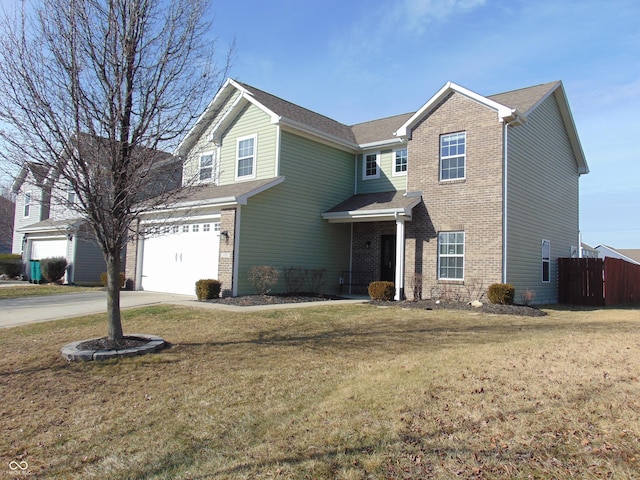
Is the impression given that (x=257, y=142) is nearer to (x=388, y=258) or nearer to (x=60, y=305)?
(x=388, y=258)

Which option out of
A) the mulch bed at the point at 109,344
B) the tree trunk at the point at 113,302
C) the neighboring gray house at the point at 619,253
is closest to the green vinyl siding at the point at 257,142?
the tree trunk at the point at 113,302

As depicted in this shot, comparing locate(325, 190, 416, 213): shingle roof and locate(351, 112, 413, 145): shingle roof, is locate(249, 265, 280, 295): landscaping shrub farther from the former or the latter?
locate(351, 112, 413, 145): shingle roof

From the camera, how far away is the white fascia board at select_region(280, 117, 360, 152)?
55.0ft

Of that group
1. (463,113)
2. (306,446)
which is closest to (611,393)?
(306,446)

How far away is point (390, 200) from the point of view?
1692 cm

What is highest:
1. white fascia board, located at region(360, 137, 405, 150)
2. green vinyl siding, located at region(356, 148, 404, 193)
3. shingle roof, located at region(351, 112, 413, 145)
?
shingle roof, located at region(351, 112, 413, 145)

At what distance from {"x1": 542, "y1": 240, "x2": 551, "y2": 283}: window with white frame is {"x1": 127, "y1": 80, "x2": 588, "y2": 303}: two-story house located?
0.07 m

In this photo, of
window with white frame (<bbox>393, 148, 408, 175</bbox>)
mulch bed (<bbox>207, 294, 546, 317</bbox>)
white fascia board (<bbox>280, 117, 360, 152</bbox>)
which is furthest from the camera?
window with white frame (<bbox>393, 148, 408, 175</bbox>)

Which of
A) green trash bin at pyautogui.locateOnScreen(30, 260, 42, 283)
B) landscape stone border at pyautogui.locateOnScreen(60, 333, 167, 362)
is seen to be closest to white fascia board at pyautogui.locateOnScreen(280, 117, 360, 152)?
landscape stone border at pyautogui.locateOnScreen(60, 333, 167, 362)

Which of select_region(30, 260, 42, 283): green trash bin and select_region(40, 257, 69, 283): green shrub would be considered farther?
select_region(30, 260, 42, 283): green trash bin

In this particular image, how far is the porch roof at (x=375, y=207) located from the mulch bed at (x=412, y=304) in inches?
115

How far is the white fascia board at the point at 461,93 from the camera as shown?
14.2 meters

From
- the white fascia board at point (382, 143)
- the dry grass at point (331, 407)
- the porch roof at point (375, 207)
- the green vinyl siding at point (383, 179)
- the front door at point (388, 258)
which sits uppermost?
the white fascia board at point (382, 143)

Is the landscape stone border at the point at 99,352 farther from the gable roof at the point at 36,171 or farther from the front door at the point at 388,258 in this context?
the front door at the point at 388,258
